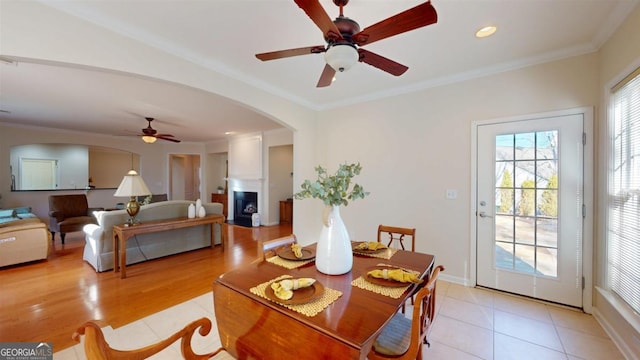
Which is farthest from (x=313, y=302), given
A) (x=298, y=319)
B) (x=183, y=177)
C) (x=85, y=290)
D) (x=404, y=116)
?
(x=183, y=177)

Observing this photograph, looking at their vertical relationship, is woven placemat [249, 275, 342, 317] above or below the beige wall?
below

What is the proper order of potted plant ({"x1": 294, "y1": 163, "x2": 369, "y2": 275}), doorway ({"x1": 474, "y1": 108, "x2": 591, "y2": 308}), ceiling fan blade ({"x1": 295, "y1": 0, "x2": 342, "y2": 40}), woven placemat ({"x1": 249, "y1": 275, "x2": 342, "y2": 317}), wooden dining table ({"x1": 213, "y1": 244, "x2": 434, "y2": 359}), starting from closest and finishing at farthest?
wooden dining table ({"x1": 213, "y1": 244, "x2": 434, "y2": 359}) < woven placemat ({"x1": 249, "y1": 275, "x2": 342, "y2": 317}) < ceiling fan blade ({"x1": 295, "y1": 0, "x2": 342, "y2": 40}) < potted plant ({"x1": 294, "y1": 163, "x2": 369, "y2": 275}) < doorway ({"x1": 474, "y1": 108, "x2": 591, "y2": 308})

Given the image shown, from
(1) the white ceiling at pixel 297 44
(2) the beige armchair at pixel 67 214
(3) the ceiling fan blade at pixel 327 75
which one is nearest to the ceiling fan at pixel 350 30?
(3) the ceiling fan blade at pixel 327 75

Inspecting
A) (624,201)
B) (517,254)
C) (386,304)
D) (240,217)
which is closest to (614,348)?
(517,254)

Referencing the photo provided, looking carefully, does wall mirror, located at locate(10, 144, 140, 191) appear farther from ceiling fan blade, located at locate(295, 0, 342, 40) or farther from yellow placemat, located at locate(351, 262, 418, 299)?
yellow placemat, located at locate(351, 262, 418, 299)

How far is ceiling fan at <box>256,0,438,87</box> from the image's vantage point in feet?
4.12

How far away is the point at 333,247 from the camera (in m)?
1.48

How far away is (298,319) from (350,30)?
162cm

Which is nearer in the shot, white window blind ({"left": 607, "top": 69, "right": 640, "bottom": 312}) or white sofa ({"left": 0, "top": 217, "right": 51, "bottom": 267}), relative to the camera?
white window blind ({"left": 607, "top": 69, "right": 640, "bottom": 312})

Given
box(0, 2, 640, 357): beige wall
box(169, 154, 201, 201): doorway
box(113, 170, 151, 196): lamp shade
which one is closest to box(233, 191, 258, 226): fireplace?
box(169, 154, 201, 201): doorway

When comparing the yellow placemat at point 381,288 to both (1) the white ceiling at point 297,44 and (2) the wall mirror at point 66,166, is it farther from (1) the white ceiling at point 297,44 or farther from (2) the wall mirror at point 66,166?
(2) the wall mirror at point 66,166

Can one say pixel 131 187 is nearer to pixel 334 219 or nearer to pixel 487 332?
pixel 334 219

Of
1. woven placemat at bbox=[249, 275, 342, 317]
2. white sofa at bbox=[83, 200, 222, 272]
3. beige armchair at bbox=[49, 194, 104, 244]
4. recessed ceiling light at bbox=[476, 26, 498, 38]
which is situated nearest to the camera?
woven placemat at bbox=[249, 275, 342, 317]

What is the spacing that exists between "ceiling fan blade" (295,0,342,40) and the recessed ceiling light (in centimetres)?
148
